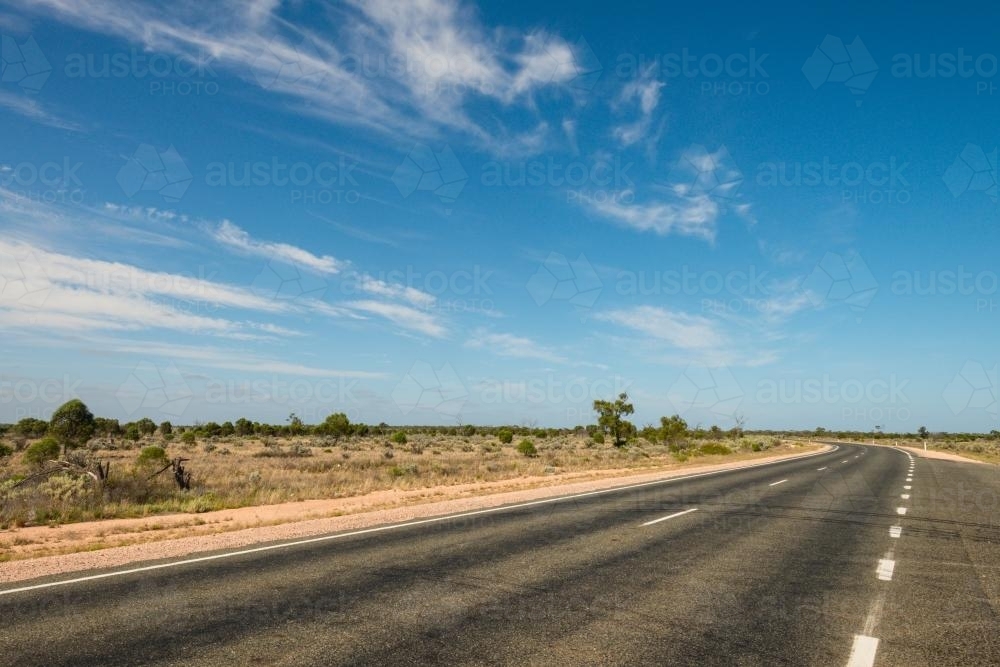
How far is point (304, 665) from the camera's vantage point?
15.7 ft

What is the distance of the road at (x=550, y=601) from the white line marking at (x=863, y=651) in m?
0.02

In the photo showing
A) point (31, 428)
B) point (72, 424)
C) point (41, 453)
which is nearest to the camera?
point (41, 453)

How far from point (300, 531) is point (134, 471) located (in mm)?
10547

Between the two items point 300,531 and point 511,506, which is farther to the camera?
point 511,506

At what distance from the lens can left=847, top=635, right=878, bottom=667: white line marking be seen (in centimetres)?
489

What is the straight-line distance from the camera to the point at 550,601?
6578mm

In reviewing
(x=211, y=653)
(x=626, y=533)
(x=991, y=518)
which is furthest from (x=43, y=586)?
(x=991, y=518)

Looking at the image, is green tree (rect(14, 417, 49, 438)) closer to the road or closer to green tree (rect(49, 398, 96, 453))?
green tree (rect(49, 398, 96, 453))

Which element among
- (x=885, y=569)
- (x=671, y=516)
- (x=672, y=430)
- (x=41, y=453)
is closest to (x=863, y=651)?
(x=885, y=569)

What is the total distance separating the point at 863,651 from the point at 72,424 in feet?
160

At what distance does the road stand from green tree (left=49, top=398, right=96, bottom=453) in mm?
39780

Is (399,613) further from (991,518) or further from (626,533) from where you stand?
(991,518)

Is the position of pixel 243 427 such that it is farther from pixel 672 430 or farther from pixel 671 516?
pixel 671 516

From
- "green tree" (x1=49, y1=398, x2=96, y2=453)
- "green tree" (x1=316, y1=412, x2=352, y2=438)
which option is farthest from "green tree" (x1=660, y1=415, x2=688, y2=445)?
"green tree" (x1=49, y1=398, x2=96, y2=453)
